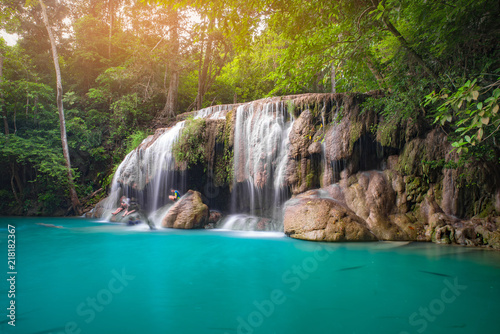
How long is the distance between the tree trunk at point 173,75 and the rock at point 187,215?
889cm

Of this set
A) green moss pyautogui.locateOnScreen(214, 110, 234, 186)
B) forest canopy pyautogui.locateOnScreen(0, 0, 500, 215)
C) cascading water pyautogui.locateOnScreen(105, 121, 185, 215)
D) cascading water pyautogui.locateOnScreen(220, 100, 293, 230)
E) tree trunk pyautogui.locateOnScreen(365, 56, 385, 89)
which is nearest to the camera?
forest canopy pyautogui.locateOnScreen(0, 0, 500, 215)

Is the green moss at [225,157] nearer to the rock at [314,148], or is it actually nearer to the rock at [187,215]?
the rock at [187,215]

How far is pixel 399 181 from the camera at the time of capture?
8148 millimetres

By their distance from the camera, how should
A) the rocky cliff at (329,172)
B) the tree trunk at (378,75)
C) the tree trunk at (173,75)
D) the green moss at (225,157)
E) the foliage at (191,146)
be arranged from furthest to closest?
the tree trunk at (173,75) → the foliage at (191,146) → the green moss at (225,157) → the tree trunk at (378,75) → the rocky cliff at (329,172)

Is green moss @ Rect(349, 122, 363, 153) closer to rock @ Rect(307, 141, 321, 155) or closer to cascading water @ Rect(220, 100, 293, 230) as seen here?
rock @ Rect(307, 141, 321, 155)

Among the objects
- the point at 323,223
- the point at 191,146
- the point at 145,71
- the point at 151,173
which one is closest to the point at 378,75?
the point at 323,223

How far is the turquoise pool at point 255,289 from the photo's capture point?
260 cm

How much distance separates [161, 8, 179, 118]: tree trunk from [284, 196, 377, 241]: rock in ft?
40.8

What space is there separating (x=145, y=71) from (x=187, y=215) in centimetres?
1264

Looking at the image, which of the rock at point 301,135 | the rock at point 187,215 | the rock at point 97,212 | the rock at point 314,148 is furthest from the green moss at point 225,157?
the rock at point 97,212

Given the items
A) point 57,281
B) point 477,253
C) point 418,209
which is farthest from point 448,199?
point 57,281

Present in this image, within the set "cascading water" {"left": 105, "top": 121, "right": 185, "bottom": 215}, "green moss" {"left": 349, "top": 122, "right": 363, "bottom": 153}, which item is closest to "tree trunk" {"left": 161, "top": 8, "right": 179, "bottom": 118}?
"cascading water" {"left": 105, "top": 121, "right": 185, "bottom": 215}

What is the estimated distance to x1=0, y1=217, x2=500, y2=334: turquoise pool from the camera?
2604 millimetres

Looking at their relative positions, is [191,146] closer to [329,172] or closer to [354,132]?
[329,172]
